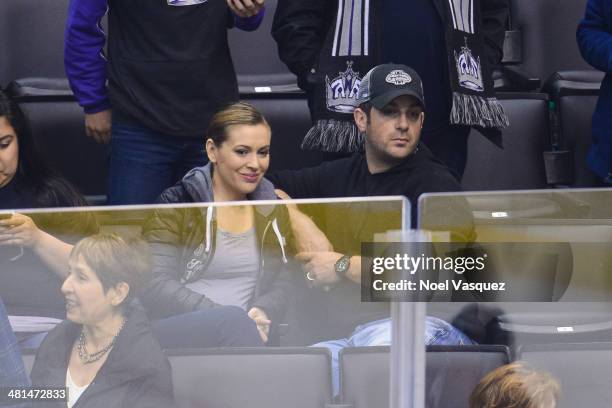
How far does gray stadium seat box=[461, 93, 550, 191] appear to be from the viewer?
5062mm

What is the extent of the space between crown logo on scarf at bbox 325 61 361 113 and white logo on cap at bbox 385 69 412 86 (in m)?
0.27

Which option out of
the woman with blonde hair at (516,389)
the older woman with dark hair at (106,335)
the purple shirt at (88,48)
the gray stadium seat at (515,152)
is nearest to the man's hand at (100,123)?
the purple shirt at (88,48)

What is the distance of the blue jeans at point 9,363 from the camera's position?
2.74 metres

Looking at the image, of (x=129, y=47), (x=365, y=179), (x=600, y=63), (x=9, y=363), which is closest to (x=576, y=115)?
(x=600, y=63)

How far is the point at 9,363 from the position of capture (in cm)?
275

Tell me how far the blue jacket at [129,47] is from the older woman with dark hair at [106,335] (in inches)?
53.8

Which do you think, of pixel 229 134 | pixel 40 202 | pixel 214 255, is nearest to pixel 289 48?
pixel 229 134

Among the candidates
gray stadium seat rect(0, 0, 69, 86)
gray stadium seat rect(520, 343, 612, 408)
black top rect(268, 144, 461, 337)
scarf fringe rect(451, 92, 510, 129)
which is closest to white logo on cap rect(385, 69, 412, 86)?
black top rect(268, 144, 461, 337)

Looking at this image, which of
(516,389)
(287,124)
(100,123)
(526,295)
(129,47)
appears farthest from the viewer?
(287,124)

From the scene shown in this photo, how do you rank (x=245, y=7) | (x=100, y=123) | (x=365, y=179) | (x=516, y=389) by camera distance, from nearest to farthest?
(x=516, y=389) < (x=365, y=179) < (x=245, y=7) < (x=100, y=123)

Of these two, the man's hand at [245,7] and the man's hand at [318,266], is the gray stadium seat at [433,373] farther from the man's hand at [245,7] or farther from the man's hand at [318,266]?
the man's hand at [245,7]

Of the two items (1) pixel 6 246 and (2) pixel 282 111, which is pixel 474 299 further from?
(2) pixel 282 111

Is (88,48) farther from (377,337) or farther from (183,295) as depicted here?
(377,337)

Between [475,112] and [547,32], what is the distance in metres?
1.63
